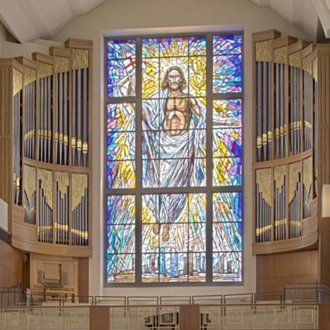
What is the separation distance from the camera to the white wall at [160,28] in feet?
97.3

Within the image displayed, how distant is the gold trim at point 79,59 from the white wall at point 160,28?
222 millimetres

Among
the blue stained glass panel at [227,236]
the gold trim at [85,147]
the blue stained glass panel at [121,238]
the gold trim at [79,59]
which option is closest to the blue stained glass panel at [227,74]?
the gold trim at [79,59]

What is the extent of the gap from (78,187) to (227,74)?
163 inches

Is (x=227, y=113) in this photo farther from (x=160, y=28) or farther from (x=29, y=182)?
(x=29, y=182)

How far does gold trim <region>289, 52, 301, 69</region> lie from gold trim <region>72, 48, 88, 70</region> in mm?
4548

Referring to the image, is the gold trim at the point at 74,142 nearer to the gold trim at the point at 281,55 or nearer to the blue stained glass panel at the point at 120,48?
the blue stained glass panel at the point at 120,48

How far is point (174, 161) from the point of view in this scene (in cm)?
3025

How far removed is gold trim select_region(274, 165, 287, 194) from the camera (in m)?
29.0

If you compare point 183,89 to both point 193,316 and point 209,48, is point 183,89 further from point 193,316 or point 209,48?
point 193,316

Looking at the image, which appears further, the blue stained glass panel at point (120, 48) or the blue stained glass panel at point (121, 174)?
the blue stained glass panel at point (120, 48)

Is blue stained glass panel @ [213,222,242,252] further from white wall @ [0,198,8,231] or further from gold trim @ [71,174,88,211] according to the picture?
white wall @ [0,198,8,231]

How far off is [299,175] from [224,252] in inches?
101

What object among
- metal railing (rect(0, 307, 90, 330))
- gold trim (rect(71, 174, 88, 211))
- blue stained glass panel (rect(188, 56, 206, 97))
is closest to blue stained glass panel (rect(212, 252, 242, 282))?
gold trim (rect(71, 174, 88, 211))

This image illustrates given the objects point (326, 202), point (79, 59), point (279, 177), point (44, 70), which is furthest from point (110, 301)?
point (79, 59)
